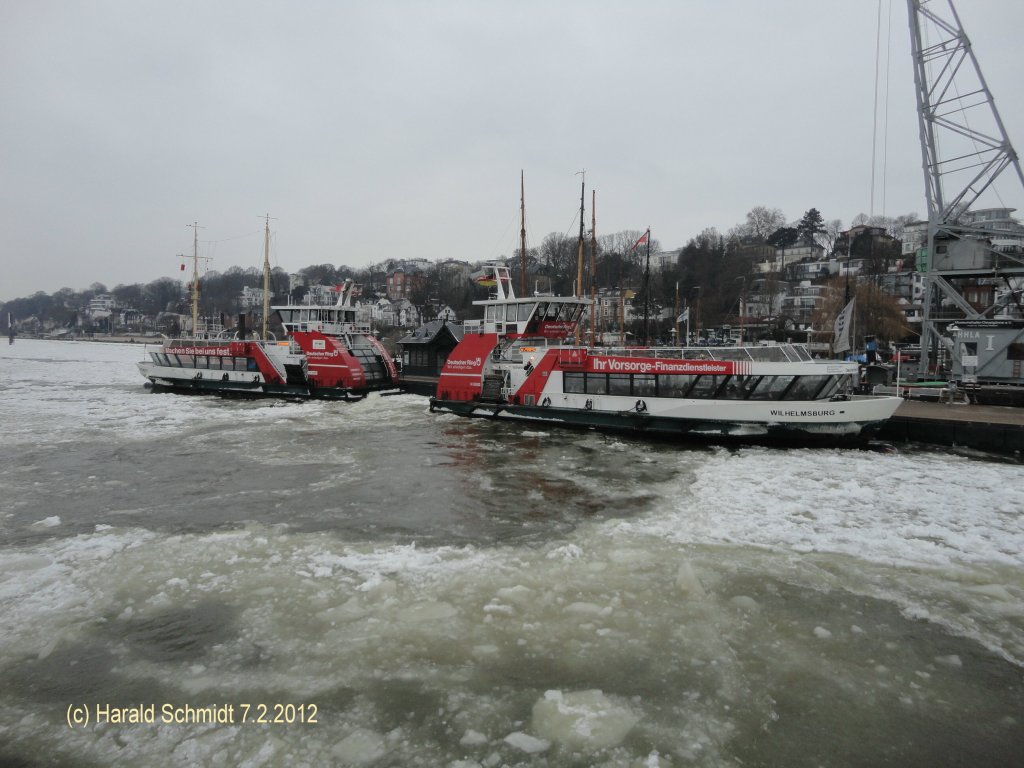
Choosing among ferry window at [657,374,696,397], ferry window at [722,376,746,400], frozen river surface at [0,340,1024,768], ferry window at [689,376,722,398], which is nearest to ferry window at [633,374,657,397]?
ferry window at [657,374,696,397]

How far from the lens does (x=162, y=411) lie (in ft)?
80.0

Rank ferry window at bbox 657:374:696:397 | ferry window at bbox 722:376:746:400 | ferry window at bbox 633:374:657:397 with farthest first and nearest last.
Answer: ferry window at bbox 633:374:657:397 → ferry window at bbox 657:374:696:397 → ferry window at bbox 722:376:746:400

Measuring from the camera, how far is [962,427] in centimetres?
1631

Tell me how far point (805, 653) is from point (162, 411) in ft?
84.2

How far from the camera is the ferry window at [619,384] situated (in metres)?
18.6

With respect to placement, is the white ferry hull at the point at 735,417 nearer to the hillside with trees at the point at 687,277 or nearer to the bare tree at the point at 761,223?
the hillside with trees at the point at 687,277

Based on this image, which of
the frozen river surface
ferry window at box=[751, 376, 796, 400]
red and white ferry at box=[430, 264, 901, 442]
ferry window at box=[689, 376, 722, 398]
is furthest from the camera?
ferry window at box=[689, 376, 722, 398]

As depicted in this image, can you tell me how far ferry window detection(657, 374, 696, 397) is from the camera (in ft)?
57.3

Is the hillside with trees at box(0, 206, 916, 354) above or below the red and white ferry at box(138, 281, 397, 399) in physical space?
above

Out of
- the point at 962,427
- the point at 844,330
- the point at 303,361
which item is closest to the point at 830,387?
the point at 844,330

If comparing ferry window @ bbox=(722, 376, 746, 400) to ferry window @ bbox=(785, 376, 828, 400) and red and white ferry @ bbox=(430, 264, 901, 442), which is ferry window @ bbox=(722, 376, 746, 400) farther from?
ferry window @ bbox=(785, 376, 828, 400)

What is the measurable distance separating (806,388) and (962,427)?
4.68 metres

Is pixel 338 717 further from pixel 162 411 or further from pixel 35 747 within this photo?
pixel 162 411

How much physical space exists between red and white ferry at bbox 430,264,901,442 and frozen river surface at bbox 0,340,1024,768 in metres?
3.47
